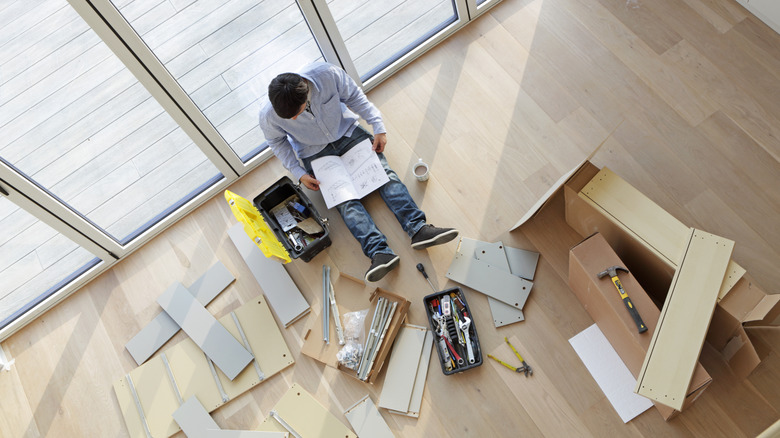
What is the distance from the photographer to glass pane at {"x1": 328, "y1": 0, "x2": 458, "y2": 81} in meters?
2.98

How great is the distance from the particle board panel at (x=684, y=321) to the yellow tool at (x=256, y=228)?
Result: 1.70 meters

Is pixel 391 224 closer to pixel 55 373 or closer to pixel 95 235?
pixel 95 235

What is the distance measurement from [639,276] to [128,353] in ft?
8.30

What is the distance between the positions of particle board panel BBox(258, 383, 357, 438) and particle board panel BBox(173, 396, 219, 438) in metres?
0.26

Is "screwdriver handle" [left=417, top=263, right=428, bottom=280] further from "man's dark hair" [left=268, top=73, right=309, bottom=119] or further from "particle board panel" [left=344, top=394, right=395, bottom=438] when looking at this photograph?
"man's dark hair" [left=268, top=73, right=309, bottom=119]

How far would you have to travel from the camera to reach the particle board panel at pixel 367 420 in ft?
8.20

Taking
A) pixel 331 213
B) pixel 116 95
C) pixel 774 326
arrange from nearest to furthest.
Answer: pixel 774 326, pixel 116 95, pixel 331 213

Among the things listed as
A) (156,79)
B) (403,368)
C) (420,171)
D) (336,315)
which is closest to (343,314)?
(336,315)

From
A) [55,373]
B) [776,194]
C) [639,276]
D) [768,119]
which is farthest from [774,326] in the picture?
[55,373]

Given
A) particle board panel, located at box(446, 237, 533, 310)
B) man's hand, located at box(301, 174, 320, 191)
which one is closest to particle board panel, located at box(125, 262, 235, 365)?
man's hand, located at box(301, 174, 320, 191)

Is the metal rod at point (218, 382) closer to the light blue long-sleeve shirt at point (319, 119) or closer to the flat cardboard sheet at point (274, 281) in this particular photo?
the flat cardboard sheet at point (274, 281)

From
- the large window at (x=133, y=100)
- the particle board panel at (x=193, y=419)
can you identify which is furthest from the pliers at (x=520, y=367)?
the large window at (x=133, y=100)

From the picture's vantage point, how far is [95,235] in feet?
9.46

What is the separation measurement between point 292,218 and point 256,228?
208mm
